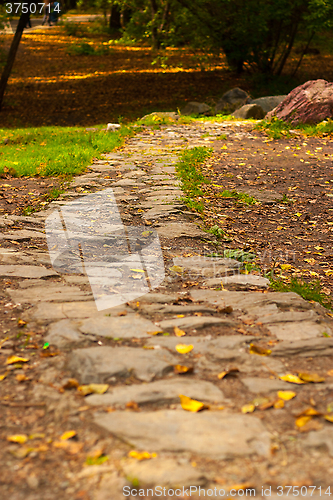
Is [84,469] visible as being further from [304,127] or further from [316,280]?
[304,127]

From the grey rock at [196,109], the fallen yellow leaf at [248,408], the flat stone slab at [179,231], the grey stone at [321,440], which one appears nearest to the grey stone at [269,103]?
the grey rock at [196,109]

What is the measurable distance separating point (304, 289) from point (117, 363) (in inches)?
69.2

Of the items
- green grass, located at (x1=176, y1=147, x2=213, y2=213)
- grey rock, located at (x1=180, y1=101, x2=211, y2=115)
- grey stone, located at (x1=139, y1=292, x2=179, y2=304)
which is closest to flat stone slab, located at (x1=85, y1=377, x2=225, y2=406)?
grey stone, located at (x1=139, y1=292, x2=179, y2=304)

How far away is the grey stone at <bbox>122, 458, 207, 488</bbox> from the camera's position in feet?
5.20

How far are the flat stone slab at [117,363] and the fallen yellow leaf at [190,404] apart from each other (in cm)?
22

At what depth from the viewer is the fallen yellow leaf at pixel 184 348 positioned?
241 centimetres

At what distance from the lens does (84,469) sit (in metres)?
1.65

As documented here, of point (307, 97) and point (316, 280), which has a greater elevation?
point (307, 97)

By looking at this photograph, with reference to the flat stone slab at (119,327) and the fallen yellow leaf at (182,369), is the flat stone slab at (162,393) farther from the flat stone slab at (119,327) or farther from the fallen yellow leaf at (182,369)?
the flat stone slab at (119,327)

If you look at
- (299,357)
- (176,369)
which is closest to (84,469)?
(176,369)

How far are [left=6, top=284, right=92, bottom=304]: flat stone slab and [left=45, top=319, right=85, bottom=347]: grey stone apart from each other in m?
0.37

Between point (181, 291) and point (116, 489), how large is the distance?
1.80m

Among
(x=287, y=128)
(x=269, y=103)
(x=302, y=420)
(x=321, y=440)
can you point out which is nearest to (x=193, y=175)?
(x=287, y=128)

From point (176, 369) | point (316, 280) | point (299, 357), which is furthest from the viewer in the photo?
point (316, 280)
